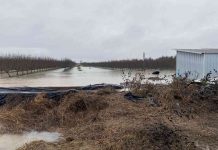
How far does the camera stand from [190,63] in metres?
26.2

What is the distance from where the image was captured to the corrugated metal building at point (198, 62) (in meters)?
23.5

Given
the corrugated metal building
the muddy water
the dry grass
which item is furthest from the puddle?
the corrugated metal building

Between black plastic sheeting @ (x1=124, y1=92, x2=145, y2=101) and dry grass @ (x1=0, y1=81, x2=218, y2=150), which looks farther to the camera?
black plastic sheeting @ (x1=124, y1=92, x2=145, y2=101)

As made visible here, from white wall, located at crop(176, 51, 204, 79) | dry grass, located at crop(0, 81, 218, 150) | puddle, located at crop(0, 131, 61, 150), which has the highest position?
white wall, located at crop(176, 51, 204, 79)

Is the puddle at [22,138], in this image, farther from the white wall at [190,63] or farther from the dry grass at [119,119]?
the white wall at [190,63]

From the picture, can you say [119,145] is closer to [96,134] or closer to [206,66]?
[96,134]

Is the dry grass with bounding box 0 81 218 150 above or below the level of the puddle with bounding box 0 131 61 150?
above

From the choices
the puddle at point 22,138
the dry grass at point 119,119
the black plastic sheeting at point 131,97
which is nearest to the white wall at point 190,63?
the black plastic sheeting at point 131,97

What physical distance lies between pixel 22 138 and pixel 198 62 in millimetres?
17636

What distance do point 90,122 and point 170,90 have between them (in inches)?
134

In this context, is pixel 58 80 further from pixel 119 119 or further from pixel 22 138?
pixel 22 138

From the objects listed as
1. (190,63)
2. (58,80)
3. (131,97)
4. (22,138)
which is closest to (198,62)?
(190,63)

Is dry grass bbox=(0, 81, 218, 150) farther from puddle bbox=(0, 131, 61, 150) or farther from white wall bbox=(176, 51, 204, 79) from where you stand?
white wall bbox=(176, 51, 204, 79)

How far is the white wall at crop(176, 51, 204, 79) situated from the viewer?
79.2 ft
